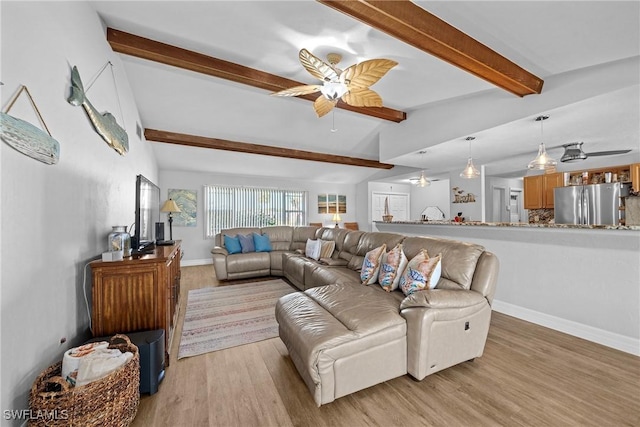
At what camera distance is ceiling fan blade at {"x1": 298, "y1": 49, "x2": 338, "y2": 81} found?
2044 millimetres

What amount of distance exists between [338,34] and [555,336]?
359cm

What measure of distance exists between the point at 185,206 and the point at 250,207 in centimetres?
158

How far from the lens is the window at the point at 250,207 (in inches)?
254

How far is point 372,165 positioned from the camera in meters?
6.88

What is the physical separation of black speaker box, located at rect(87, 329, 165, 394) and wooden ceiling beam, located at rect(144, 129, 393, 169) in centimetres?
392

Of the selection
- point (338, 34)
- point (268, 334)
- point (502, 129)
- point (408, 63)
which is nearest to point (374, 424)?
point (268, 334)

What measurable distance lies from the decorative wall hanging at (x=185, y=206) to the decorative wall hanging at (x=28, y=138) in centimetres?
497

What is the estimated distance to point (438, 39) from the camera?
192 centimetres

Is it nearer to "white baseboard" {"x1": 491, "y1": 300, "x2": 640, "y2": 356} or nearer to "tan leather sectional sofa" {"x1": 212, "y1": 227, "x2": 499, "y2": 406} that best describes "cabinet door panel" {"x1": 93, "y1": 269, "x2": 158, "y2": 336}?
"tan leather sectional sofa" {"x1": 212, "y1": 227, "x2": 499, "y2": 406}

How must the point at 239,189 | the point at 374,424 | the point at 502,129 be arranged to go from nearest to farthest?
the point at 374,424
the point at 502,129
the point at 239,189

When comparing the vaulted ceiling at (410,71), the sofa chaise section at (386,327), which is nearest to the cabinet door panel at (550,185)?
the vaulted ceiling at (410,71)

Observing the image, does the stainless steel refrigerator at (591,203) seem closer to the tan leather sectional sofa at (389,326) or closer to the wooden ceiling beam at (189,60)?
the tan leather sectional sofa at (389,326)

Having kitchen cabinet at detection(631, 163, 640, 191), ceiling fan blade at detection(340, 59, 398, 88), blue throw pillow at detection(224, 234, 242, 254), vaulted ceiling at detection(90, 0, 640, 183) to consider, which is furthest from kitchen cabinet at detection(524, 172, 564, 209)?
blue throw pillow at detection(224, 234, 242, 254)

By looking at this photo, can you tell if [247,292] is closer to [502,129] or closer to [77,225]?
[77,225]
